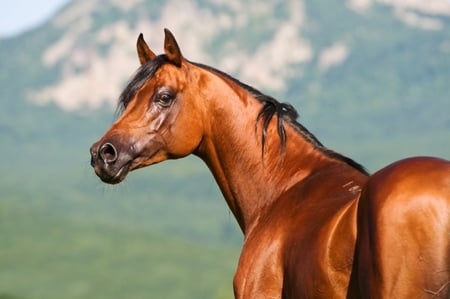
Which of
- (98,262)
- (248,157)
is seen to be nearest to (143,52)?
(248,157)

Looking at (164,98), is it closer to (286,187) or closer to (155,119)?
(155,119)

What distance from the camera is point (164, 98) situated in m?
7.21

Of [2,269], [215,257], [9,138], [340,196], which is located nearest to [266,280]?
[340,196]

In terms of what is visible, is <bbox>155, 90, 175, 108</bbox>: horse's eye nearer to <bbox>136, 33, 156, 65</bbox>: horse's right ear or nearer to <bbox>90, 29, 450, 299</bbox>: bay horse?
<bbox>90, 29, 450, 299</bbox>: bay horse

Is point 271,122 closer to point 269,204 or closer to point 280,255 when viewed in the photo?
point 269,204

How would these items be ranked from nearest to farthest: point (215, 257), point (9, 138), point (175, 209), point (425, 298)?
1. point (425, 298)
2. point (215, 257)
3. point (175, 209)
4. point (9, 138)

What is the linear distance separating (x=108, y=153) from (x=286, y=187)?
107 centimetres

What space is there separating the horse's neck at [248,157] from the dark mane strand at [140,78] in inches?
18.2

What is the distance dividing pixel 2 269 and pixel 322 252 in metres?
71.6

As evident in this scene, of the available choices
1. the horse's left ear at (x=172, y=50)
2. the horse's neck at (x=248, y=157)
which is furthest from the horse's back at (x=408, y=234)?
the horse's left ear at (x=172, y=50)

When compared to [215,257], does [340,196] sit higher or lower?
lower

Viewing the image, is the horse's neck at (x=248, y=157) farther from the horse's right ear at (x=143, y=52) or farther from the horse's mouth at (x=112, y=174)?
the horse's right ear at (x=143, y=52)

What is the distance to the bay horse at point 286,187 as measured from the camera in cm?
538

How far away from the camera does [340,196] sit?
21.3 feet
